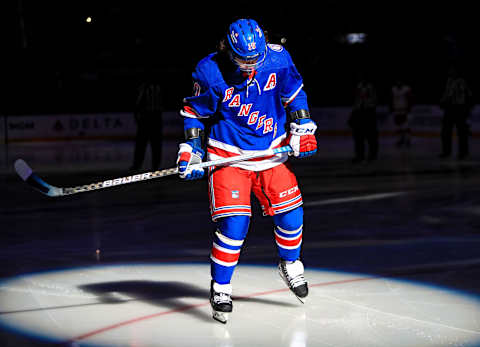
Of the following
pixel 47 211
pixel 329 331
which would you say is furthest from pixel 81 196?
pixel 329 331

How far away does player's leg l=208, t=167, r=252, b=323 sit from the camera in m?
4.58

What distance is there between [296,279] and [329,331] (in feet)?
1.96

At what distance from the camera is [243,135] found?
4.70 meters

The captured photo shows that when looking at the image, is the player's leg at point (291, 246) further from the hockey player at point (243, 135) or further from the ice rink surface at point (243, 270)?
the ice rink surface at point (243, 270)

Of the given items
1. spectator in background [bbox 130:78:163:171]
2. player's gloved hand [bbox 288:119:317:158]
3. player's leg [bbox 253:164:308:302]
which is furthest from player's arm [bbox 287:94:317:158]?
spectator in background [bbox 130:78:163:171]

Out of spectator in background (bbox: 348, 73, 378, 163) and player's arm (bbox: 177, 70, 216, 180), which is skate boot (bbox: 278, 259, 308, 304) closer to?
player's arm (bbox: 177, 70, 216, 180)

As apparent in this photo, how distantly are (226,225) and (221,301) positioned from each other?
382 millimetres

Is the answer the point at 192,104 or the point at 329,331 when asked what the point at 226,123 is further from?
the point at 329,331

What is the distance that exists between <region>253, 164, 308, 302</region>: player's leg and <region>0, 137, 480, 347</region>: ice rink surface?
0.15 meters

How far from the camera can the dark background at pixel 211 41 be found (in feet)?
71.8

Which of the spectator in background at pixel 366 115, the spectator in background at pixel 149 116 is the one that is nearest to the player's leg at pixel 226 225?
the spectator in background at pixel 149 116

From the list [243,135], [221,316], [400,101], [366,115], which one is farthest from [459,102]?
[221,316]

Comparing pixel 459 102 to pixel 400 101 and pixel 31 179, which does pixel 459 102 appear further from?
pixel 31 179

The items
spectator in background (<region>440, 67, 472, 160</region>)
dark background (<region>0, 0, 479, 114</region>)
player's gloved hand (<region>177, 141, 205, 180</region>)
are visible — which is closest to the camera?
player's gloved hand (<region>177, 141, 205, 180</region>)
